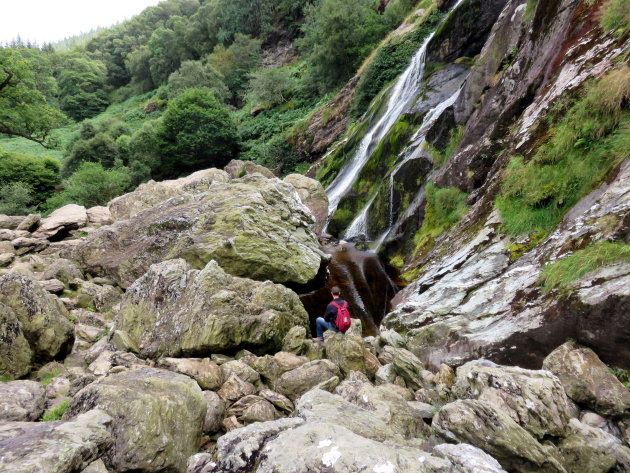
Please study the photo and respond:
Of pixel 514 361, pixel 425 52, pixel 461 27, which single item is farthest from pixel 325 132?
pixel 514 361

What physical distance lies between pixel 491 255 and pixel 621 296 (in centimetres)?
405

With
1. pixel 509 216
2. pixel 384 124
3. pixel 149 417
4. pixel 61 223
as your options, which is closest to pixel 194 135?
pixel 61 223

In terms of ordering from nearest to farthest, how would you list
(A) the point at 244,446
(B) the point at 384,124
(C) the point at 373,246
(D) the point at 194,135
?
(A) the point at 244,446 → (C) the point at 373,246 → (B) the point at 384,124 → (D) the point at 194,135

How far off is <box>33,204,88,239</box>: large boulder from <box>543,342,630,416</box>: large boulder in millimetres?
20603

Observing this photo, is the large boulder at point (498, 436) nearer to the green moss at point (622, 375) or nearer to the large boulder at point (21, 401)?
the green moss at point (622, 375)

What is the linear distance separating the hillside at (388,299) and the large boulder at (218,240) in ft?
0.31

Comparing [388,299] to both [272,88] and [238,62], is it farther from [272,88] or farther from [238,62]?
[238,62]

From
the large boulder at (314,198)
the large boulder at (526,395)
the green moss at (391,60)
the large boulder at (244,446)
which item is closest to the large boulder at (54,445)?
the large boulder at (244,446)

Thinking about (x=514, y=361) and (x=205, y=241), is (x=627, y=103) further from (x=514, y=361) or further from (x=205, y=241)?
(x=205, y=241)

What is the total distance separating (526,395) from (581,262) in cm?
238

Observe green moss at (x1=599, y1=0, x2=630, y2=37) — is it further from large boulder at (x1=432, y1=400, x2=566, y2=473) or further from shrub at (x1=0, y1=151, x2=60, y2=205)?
shrub at (x1=0, y1=151, x2=60, y2=205)

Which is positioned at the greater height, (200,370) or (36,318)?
(36,318)

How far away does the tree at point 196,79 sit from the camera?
52594 mm

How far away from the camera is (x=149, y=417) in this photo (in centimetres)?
396
